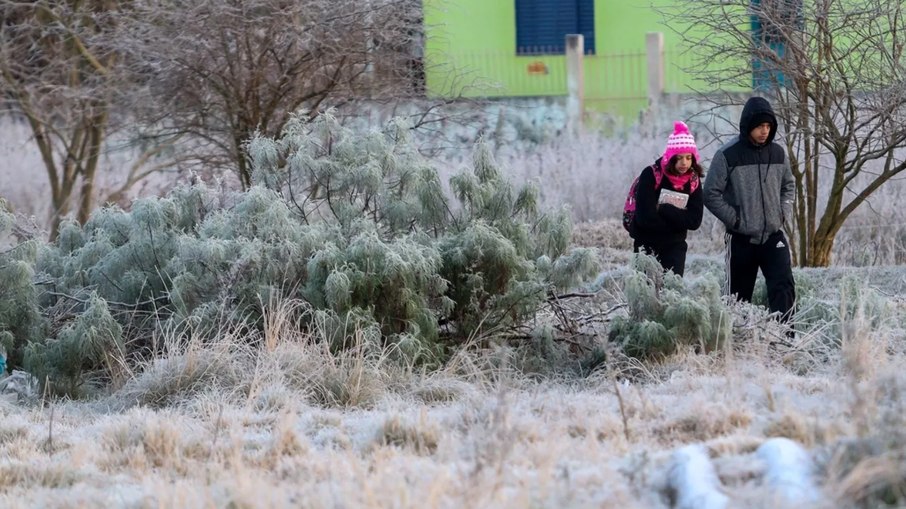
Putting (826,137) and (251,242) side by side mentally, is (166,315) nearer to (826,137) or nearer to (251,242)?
(251,242)

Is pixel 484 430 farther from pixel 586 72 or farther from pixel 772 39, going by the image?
pixel 586 72

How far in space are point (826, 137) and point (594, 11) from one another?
11.0m

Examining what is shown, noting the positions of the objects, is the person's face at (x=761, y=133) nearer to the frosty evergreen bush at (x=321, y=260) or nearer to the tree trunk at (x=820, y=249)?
the frosty evergreen bush at (x=321, y=260)

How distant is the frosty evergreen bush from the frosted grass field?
1.12 ft

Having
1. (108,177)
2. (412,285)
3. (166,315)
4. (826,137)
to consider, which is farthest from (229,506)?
(108,177)

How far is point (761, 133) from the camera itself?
812cm

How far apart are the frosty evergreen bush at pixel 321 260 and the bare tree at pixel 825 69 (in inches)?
102

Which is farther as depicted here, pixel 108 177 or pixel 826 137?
pixel 108 177

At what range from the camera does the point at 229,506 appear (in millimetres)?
4254

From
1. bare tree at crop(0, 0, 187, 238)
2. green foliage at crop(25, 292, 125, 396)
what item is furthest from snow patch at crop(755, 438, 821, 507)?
bare tree at crop(0, 0, 187, 238)

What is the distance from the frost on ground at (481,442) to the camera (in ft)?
13.0

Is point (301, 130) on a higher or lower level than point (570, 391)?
higher

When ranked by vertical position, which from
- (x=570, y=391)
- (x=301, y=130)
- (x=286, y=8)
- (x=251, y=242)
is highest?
(x=286, y=8)

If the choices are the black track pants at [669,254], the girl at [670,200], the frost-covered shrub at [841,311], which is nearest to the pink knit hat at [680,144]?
the girl at [670,200]
